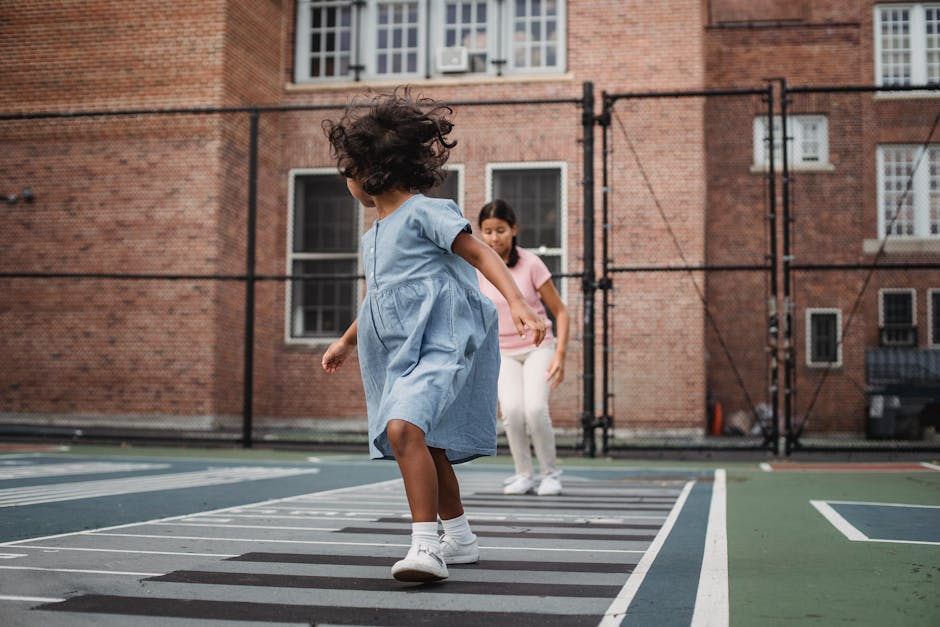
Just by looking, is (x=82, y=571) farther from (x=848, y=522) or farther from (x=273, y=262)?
(x=273, y=262)

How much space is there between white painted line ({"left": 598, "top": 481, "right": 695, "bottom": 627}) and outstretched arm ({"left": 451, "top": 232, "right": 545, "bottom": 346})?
2.53 feet

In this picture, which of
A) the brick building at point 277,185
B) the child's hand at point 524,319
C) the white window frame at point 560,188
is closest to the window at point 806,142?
the brick building at point 277,185

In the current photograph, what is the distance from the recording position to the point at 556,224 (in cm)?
1443

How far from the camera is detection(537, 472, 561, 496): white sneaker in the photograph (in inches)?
244

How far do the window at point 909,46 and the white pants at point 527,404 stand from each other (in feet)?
51.5

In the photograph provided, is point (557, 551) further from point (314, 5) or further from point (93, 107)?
point (314, 5)

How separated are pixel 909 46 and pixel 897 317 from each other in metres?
5.47

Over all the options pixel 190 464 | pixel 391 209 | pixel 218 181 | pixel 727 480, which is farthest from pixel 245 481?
pixel 218 181

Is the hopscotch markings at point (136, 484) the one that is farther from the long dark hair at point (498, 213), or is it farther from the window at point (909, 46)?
the window at point (909, 46)

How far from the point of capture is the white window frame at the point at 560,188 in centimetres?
1413

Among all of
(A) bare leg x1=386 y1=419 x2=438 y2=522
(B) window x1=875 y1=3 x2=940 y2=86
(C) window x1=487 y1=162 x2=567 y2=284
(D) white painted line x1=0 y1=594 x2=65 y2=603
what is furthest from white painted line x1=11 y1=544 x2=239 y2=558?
(B) window x1=875 y1=3 x2=940 y2=86

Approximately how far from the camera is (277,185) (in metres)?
15.4

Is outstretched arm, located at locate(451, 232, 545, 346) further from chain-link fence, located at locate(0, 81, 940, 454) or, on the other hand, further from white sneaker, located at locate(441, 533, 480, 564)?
chain-link fence, located at locate(0, 81, 940, 454)

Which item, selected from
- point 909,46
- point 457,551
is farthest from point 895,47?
point 457,551
